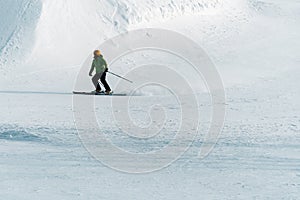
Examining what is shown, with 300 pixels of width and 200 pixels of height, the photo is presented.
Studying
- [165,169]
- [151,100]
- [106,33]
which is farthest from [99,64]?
[106,33]

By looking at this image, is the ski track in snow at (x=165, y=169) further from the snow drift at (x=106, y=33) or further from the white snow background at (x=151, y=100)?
the snow drift at (x=106, y=33)

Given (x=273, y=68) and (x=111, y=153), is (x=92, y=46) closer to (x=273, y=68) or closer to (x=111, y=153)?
(x=273, y=68)

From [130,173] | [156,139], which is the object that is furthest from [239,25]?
[130,173]

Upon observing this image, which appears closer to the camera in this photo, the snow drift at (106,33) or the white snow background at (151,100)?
the white snow background at (151,100)

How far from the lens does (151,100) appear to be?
57.3 ft

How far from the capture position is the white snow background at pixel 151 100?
8.57 m

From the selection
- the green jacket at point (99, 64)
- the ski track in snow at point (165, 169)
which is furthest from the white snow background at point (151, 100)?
the green jacket at point (99, 64)

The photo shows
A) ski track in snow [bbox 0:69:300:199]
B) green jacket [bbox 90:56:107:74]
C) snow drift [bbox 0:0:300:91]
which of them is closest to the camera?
ski track in snow [bbox 0:69:300:199]

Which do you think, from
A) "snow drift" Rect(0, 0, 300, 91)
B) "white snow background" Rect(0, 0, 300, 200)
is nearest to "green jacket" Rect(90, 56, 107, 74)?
"white snow background" Rect(0, 0, 300, 200)

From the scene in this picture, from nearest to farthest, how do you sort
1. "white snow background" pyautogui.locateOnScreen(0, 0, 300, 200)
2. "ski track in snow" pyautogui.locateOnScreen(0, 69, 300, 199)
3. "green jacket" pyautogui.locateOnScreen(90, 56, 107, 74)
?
"ski track in snow" pyautogui.locateOnScreen(0, 69, 300, 199)
"white snow background" pyautogui.locateOnScreen(0, 0, 300, 200)
"green jacket" pyautogui.locateOnScreen(90, 56, 107, 74)

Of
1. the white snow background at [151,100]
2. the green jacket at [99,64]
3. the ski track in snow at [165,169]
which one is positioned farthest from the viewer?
the green jacket at [99,64]

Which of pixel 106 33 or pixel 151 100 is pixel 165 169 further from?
pixel 106 33

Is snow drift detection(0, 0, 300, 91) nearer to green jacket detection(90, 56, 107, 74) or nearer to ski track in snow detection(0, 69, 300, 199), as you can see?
green jacket detection(90, 56, 107, 74)

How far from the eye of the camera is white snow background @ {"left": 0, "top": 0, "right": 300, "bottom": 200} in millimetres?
8570
